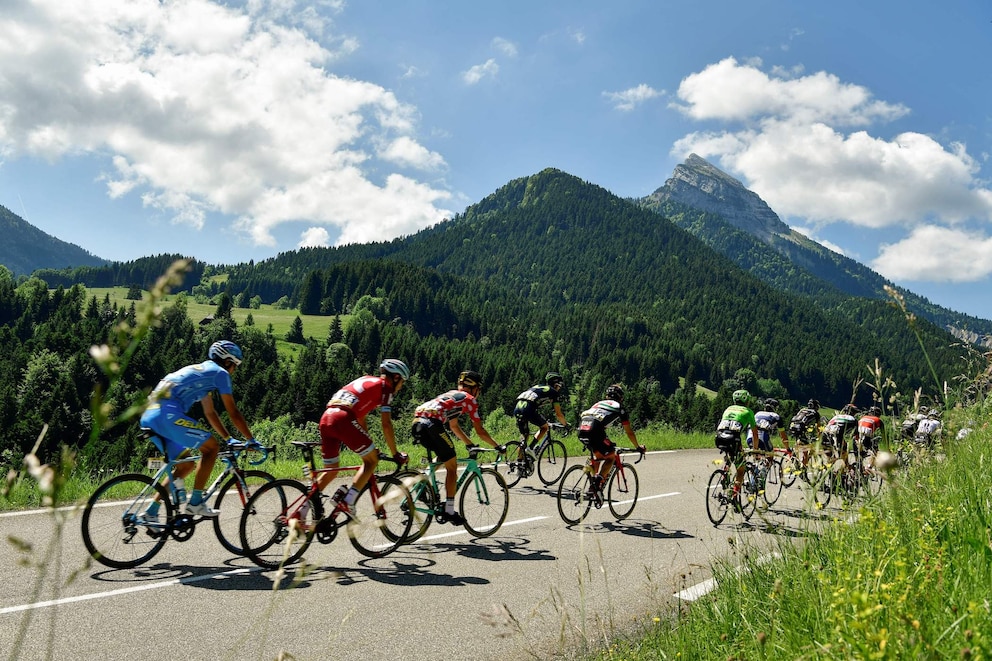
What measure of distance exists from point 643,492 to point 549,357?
491ft

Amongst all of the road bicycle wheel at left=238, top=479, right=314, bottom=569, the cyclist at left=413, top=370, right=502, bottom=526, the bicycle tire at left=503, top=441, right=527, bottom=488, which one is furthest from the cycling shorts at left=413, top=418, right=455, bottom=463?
the bicycle tire at left=503, top=441, right=527, bottom=488

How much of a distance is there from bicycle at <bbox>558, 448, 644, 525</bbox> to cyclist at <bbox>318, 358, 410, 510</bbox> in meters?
3.64

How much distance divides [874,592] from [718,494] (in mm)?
7052

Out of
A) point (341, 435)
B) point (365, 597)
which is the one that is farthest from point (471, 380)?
point (365, 597)

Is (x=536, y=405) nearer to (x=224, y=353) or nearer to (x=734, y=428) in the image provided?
(x=734, y=428)

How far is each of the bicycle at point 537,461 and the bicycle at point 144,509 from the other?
628 centimetres

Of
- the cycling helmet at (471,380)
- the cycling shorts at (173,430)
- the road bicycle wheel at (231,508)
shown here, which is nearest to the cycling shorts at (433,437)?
the cycling helmet at (471,380)

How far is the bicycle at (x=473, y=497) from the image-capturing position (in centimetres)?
838

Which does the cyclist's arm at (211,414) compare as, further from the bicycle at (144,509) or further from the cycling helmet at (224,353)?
the cycling helmet at (224,353)

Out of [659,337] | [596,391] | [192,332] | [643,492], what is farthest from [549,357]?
[643,492]

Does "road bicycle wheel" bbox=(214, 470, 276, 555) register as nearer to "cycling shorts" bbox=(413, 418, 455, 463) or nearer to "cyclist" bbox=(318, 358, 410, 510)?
"cyclist" bbox=(318, 358, 410, 510)

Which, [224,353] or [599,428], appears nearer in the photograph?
[224,353]

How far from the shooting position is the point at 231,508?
7156 millimetres

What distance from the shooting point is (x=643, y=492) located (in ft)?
41.1
